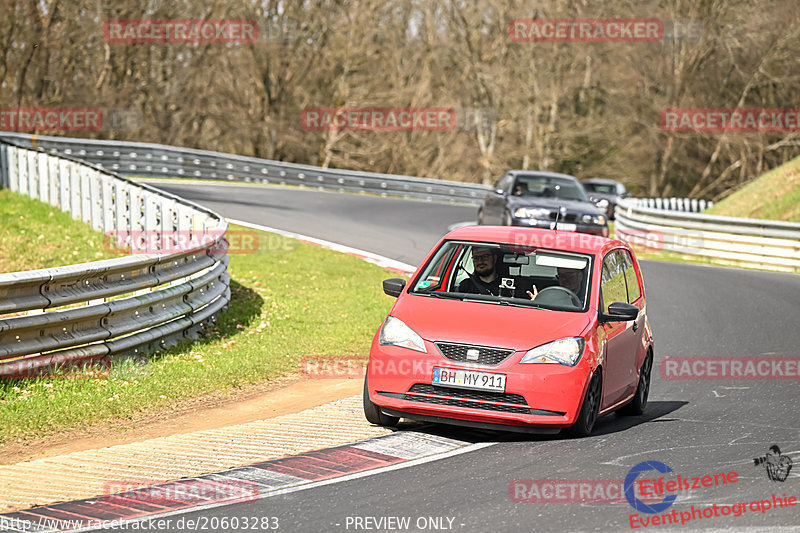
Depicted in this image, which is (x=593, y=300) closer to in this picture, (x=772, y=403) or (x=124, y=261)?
(x=772, y=403)

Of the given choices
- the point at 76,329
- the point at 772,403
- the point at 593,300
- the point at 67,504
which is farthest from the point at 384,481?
the point at 772,403

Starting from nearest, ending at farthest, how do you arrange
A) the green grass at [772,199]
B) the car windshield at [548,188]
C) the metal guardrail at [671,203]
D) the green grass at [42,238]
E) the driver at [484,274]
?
1. the driver at [484,274]
2. the green grass at [42,238]
3. the car windshield at [548,188]
4. the green grass at [772,199]
5. the metal guardrail at [671,203]

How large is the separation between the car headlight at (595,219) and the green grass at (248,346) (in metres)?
4.35

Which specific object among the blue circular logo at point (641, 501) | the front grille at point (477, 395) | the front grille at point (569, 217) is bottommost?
the blue circular logo at point (641, 501)

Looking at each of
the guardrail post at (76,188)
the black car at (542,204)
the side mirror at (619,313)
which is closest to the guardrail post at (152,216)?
the guardrail post at (76,188)

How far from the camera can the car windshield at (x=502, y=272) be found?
8945mm

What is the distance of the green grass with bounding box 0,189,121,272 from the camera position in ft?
57.1

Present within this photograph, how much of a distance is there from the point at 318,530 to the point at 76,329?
458 cm

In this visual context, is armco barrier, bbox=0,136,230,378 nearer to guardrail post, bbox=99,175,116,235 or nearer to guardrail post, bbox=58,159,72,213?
guardrail post, bbox=99,175,116,235

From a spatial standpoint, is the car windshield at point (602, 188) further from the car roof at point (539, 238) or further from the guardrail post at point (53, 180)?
the car roof at point (539, 238)

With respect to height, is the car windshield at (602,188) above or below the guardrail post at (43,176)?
below

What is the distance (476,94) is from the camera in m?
57.8

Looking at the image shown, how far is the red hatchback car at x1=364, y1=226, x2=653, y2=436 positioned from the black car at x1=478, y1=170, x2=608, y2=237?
10.7 m

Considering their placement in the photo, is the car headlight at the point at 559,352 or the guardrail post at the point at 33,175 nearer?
the car headlight at the point at 559,352
